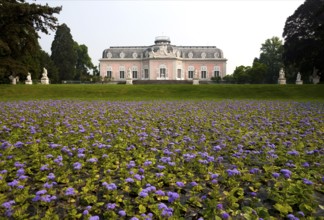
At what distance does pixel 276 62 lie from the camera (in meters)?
68.6

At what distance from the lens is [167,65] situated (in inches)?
2896

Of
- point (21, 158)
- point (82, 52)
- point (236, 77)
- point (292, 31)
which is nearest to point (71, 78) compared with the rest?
point (82, 52)

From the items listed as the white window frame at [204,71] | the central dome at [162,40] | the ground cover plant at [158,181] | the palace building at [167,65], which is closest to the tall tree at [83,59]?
the palace building at [167,65]

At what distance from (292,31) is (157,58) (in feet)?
118

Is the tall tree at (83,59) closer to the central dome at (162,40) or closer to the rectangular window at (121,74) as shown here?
the rectangular window at (121,74)

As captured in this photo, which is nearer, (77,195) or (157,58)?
(77,195)

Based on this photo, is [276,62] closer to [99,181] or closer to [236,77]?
[236,77]

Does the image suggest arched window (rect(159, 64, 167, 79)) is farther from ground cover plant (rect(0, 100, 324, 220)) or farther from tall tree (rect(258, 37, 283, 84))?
ground cover plant (rect(0, 100, 324, 220))

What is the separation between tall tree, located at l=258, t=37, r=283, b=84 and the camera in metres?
66.2

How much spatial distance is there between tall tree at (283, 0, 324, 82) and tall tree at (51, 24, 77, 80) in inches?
1660

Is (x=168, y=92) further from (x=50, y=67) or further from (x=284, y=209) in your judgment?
(x=50, y=67)

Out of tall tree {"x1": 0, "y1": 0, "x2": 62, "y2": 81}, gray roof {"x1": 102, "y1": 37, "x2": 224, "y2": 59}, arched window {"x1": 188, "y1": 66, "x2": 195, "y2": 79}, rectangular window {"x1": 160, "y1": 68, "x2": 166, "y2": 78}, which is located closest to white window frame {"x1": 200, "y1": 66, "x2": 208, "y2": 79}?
arched window {"x1": 188, "y1": 66, "x2": 195, "y2": 79}

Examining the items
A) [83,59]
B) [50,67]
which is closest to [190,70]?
[83,59]

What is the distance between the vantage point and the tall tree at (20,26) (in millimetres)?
22938
